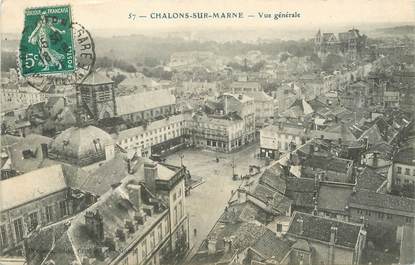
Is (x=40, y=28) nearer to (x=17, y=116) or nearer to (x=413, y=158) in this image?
(x=17, y=116)

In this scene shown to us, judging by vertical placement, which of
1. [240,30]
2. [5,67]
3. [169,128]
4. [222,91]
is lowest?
[169,128]

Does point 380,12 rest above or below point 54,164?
above

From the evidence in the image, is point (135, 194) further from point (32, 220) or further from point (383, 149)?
point (383, 149)

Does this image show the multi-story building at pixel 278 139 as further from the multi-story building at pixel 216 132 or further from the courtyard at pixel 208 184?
the multi-story building at pixel 216 132

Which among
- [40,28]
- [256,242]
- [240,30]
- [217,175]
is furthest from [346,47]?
[40,28]

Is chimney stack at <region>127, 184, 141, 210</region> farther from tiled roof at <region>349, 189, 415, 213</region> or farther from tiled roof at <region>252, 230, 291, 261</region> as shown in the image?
tiled roof at <region>349, 189, 415, 213</region>

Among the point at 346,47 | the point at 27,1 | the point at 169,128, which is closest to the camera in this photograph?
the point at 27,1

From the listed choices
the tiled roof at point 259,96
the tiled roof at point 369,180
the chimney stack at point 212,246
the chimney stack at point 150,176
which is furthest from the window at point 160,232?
the tiled roof at point 369,180

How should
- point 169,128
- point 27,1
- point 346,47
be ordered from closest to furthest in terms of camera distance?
point 27,1 → point 346,47 → point 169,128
